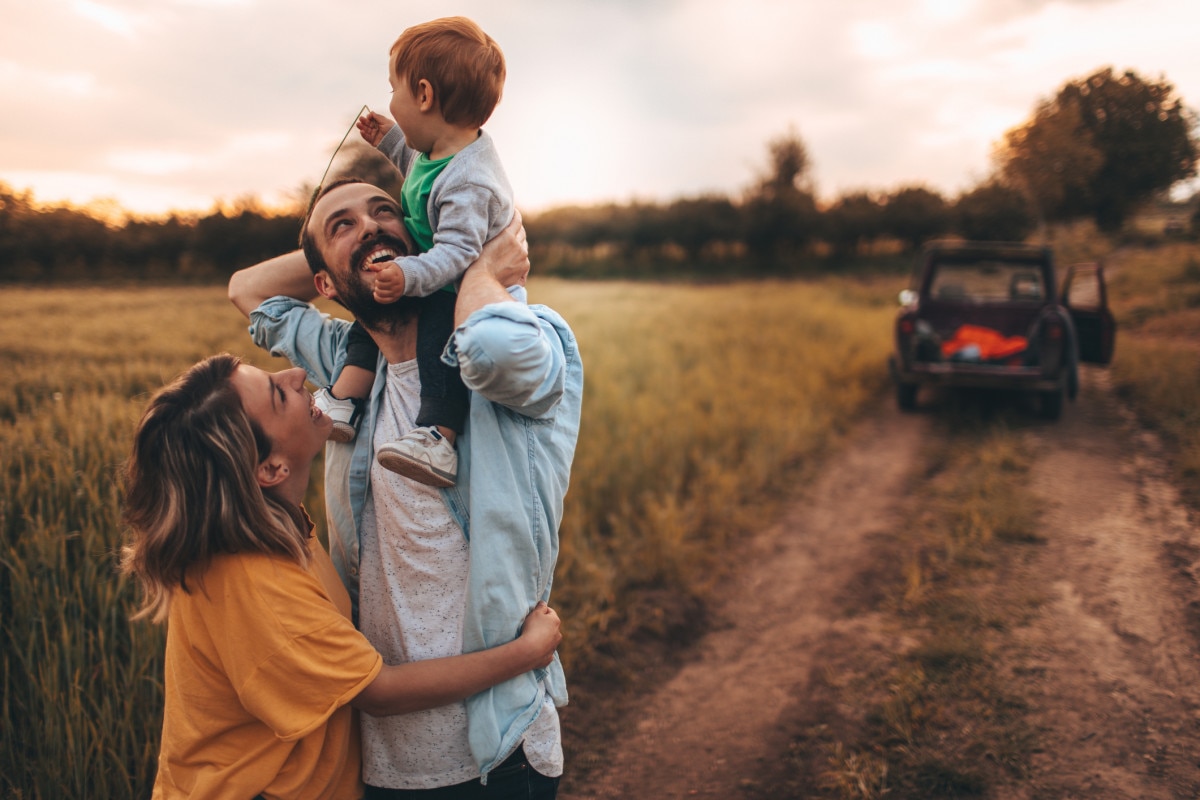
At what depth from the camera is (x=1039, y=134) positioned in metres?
10.7

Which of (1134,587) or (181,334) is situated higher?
(181,334)

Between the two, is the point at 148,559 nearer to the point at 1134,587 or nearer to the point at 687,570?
the point at 687,570

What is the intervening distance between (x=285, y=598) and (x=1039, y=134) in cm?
1274

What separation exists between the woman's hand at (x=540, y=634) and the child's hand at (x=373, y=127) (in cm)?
126

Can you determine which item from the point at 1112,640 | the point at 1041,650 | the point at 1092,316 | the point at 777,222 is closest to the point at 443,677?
the point at 1041,650

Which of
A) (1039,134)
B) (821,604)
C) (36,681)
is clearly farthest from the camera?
(1039,134)

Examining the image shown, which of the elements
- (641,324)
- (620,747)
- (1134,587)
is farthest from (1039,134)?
(620,747)

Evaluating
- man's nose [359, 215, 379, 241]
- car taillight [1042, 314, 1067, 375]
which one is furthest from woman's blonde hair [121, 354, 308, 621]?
car taillight [1042, 314, 1067, 375]

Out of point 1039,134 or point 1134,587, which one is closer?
point 1134,587

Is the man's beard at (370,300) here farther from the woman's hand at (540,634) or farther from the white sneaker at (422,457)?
the woman's hand at (540,634)

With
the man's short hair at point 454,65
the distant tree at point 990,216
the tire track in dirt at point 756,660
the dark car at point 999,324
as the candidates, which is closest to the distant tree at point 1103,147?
the dark car at point 999,324

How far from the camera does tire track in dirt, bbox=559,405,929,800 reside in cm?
291

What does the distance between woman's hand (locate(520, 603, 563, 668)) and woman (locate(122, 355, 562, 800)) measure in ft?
0.08

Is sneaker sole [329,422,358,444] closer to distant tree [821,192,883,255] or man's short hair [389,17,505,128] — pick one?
man's short hair [389,17,505,128]
